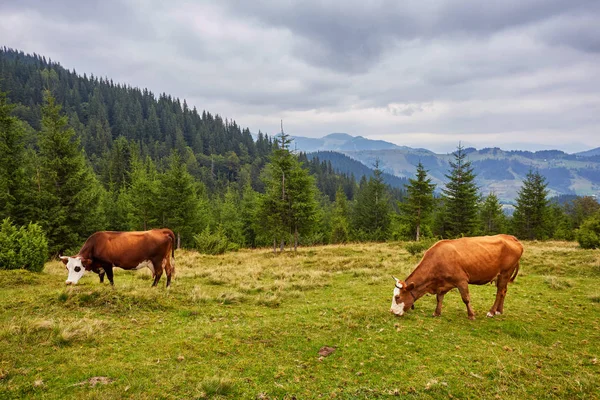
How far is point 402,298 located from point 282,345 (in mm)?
4189

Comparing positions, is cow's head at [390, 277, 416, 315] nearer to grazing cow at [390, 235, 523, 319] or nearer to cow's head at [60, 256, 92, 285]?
grazing cow at [390, 235, 523, 319]

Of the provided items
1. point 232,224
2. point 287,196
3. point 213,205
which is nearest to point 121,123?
point 213,205

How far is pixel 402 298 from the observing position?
942 centimetres

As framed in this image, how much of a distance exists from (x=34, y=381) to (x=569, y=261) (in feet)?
80.7

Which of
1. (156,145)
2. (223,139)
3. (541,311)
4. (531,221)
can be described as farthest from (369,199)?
(223,139)

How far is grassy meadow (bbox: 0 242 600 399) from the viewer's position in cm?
541

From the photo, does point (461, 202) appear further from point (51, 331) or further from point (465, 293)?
point (51, 331)

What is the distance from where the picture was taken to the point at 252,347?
716 cm

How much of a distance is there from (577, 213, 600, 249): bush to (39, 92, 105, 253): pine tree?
4449cm

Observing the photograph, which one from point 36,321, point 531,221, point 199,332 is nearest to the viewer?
point 36,321

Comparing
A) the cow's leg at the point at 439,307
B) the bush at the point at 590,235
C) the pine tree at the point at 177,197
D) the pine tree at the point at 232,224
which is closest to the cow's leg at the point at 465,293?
the cow's leg at the point at 439,307

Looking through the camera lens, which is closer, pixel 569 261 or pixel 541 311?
pixel 541 311

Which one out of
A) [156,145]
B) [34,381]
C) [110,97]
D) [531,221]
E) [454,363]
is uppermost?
[110,97]

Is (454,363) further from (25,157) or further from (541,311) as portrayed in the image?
(25,157)
